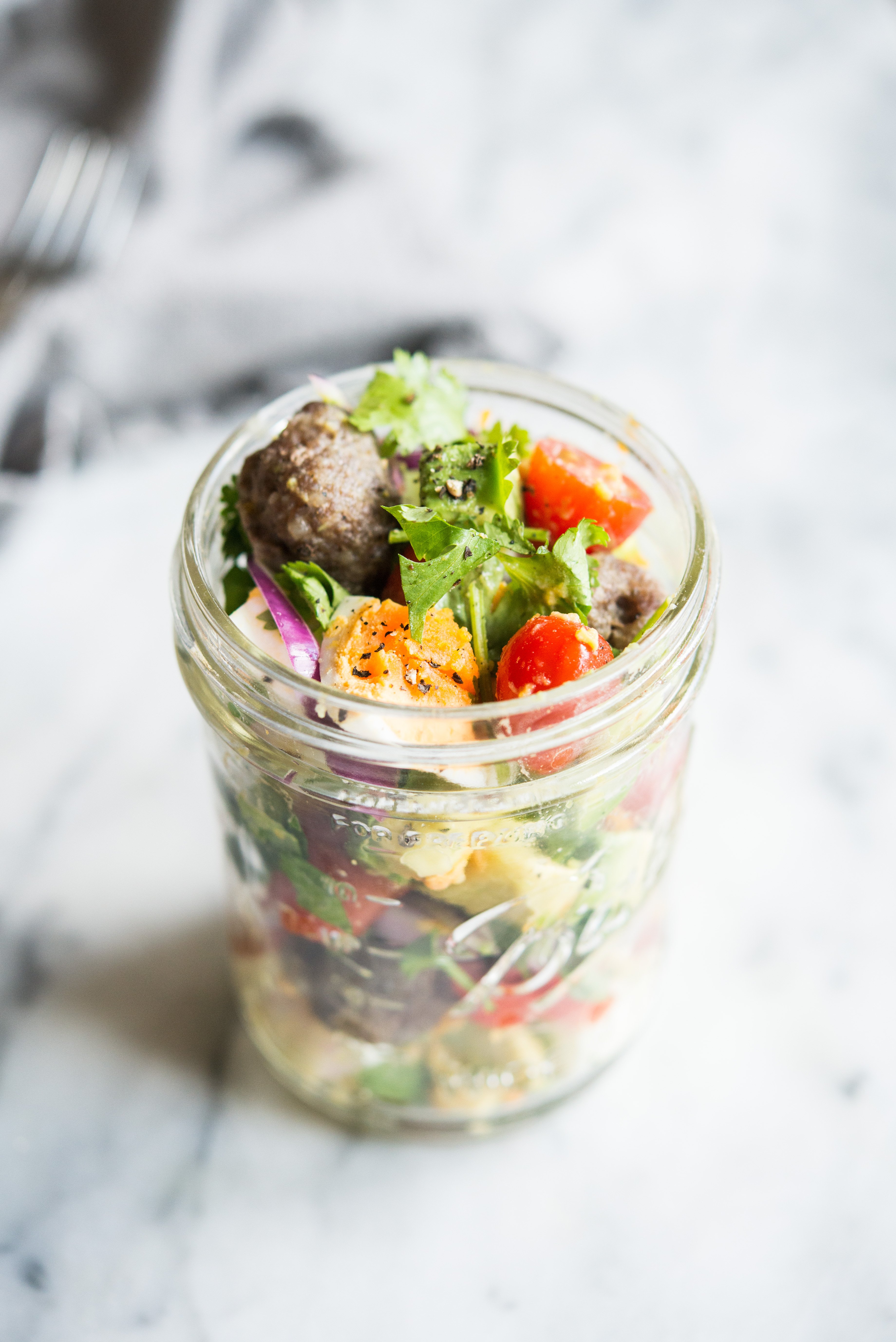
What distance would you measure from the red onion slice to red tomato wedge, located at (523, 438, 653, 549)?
9.0 inches

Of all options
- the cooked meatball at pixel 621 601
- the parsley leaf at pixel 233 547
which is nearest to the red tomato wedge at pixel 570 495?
the cooked meatball at pixel 621 601

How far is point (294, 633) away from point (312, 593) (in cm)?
4

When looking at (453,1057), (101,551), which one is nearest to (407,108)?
(101,551)

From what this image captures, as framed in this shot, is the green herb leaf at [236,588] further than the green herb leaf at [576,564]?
Yes

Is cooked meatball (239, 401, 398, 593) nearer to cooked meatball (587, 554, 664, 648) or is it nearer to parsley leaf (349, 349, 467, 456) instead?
parsley leaf (349, 349, 467, 456)

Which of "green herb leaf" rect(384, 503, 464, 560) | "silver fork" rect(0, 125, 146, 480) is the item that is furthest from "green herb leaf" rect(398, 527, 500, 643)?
"silver fork" rect(0, 125, 146, 480)

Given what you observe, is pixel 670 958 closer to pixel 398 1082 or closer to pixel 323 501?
pixel 398 1082

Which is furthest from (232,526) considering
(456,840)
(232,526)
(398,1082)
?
(398,1082)

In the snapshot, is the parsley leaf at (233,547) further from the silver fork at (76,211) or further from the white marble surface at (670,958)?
the silver fork at (76,211)

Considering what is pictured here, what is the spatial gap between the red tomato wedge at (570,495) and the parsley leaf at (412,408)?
8 centimetres

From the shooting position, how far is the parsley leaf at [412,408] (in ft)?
3.49

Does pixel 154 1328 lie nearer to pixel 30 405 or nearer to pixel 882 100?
pixel 30 405

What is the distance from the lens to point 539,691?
921 millimetres

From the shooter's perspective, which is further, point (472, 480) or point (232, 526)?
point (232, 526)
